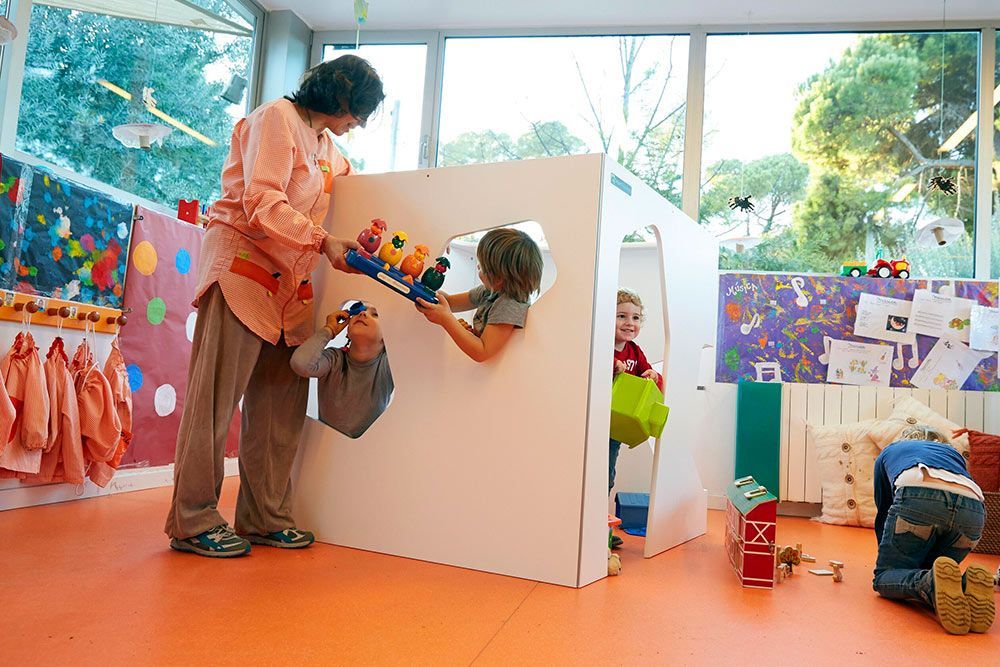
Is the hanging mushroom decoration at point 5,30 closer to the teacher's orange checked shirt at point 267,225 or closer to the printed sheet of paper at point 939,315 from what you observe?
the teacher's orange checked shirt at point 267,225

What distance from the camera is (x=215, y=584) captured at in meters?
1.79

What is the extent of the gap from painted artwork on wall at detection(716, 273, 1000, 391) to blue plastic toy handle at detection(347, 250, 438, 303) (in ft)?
7.82

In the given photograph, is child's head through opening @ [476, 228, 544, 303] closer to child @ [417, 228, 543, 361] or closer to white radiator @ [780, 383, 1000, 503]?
child @ [417, 228, 543, 361]

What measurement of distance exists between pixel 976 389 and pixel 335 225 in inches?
126

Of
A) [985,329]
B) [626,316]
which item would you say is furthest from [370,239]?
[985,329]

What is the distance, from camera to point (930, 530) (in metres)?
2.07

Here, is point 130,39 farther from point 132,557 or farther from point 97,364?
point 132,557

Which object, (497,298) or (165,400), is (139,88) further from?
(497,298)

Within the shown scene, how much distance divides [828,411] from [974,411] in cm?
65

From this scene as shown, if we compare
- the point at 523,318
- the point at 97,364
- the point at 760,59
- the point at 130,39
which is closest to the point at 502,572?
the point at 523,318

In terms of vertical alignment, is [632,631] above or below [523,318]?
below

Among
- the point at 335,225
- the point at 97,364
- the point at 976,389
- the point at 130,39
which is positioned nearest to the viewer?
the point at 335,225

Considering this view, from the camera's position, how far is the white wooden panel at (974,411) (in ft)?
12.1

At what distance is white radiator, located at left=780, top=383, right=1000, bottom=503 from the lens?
3713 mm
